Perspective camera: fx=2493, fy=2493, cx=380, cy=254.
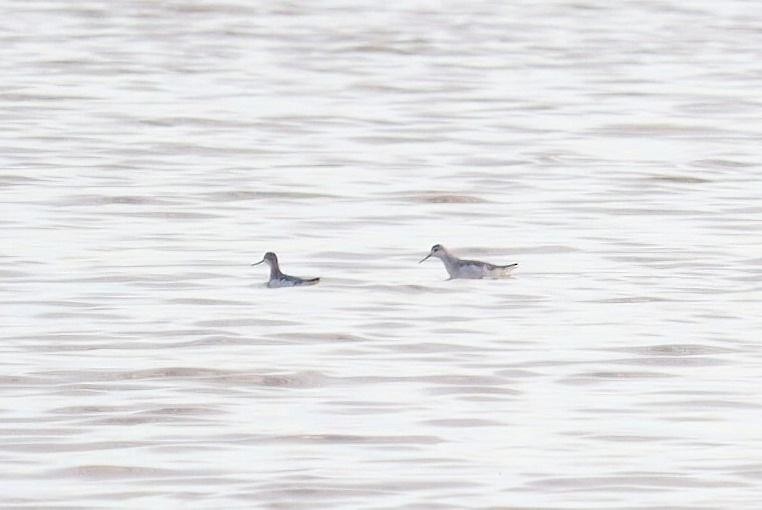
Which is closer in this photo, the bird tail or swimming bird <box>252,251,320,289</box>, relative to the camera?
swimming bird <box>252,251,320,289</box>

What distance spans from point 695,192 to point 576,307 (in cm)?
625

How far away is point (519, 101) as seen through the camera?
28500 mm

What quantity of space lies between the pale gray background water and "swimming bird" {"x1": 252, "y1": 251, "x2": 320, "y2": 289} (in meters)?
0.08

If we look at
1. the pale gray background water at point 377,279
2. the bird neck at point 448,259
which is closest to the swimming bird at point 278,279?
the pale gray background water at point 377,279

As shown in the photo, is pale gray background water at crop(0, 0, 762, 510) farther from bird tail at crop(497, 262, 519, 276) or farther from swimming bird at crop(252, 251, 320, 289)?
bird tail at crop(497, 262, 519, 276)

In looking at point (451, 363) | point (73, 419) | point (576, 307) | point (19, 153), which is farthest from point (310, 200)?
point (73, 419)

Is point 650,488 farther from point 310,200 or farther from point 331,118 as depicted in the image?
point 331,118

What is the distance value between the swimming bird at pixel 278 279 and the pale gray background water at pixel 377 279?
80 millimetres

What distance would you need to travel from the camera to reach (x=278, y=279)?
50.3 ft

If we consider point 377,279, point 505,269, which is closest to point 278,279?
point 377,279

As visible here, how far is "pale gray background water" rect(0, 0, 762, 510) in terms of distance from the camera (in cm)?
1046

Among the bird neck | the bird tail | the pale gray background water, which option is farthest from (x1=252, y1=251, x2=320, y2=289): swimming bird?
the bird tail

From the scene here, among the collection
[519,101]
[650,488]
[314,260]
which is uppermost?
[650,488]

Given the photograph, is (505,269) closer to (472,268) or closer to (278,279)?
(472,268)
